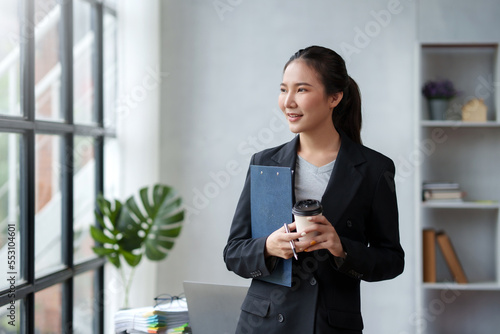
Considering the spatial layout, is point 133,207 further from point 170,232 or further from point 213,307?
point 213,307

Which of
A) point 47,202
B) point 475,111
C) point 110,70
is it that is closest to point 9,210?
point 47,202

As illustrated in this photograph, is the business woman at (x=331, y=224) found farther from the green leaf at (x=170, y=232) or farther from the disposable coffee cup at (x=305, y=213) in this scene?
the green leaf at (x=170, y=232)

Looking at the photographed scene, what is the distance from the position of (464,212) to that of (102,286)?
2593 millimetres

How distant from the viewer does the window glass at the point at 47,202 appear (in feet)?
10.6

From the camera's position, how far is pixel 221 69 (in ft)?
14.2

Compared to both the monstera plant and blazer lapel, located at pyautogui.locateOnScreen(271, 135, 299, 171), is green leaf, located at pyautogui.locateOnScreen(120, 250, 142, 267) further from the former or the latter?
blazer lapel, located at pyautogui.locateOnScreen(271, 135, 299, 171)

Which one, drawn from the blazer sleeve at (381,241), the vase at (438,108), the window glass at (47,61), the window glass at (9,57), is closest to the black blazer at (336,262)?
the blazer sleeve at (381,241)

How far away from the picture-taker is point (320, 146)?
1615mm

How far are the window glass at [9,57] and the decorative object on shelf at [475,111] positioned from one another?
2810 mm

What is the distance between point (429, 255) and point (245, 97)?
1.71 m

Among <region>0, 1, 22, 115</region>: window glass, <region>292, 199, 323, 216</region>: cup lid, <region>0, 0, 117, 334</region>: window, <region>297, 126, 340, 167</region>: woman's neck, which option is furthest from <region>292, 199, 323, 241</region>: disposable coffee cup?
<region>0, 1, 22, 115</region>: window glass

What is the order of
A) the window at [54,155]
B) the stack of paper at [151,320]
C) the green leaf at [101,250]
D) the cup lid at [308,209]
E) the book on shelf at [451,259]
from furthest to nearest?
the book on shelf at [451,259], the green leaf at [101,250], the window at [54,155], the stack of paper at [151,320], the cup lid at [308,209]

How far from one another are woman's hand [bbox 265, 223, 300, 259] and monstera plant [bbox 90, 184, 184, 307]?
230 centimetres

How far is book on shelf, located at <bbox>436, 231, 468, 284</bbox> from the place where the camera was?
12.7ft
